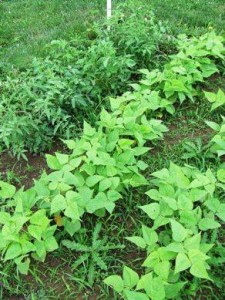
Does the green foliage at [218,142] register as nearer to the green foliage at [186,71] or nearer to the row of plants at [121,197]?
the row of plants at [121,197]

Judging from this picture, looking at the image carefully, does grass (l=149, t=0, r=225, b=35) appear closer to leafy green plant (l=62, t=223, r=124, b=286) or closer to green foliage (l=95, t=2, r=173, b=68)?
green foliage (l=95, t=2, r=173, b=68)

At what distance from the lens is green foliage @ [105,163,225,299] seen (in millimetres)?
2396

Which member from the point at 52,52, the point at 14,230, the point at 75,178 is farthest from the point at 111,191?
the point at 52,52

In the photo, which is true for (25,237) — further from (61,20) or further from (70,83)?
(61,20)

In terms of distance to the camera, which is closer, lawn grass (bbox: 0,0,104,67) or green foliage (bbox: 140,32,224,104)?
green foliage (bbox: 140,32,224,104)

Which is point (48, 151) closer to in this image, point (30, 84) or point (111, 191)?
point (30, 84)

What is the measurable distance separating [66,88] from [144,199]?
1.31m

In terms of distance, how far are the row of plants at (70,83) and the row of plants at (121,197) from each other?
41 cm

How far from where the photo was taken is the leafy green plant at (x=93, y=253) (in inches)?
106

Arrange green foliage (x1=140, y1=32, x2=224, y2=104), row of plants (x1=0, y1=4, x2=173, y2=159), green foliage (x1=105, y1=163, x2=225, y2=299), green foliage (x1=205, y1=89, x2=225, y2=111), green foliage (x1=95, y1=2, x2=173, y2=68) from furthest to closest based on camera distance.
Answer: green foliage (x1=95, y1=2, x2=173, y2=68) < green foliage (x1=140, y1=32, x2=224, y2=104) < green foliage (x1=205, y1=89, x2=225, y2=111) < row of plants (x1=0, y1=4, x2=173, y2=159) < green foliage (x1=105, y1=163, x2=225, y2=299)

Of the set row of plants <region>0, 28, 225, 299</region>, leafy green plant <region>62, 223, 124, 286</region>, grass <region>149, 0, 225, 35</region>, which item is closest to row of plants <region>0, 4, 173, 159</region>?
row of plants <region>0, 28, 225, 299</region>

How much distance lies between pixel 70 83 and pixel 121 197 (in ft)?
4.67

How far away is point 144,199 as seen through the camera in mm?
3158

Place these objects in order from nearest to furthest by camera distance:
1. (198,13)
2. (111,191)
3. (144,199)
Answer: (111,191)
(144,199)
(198,13)
